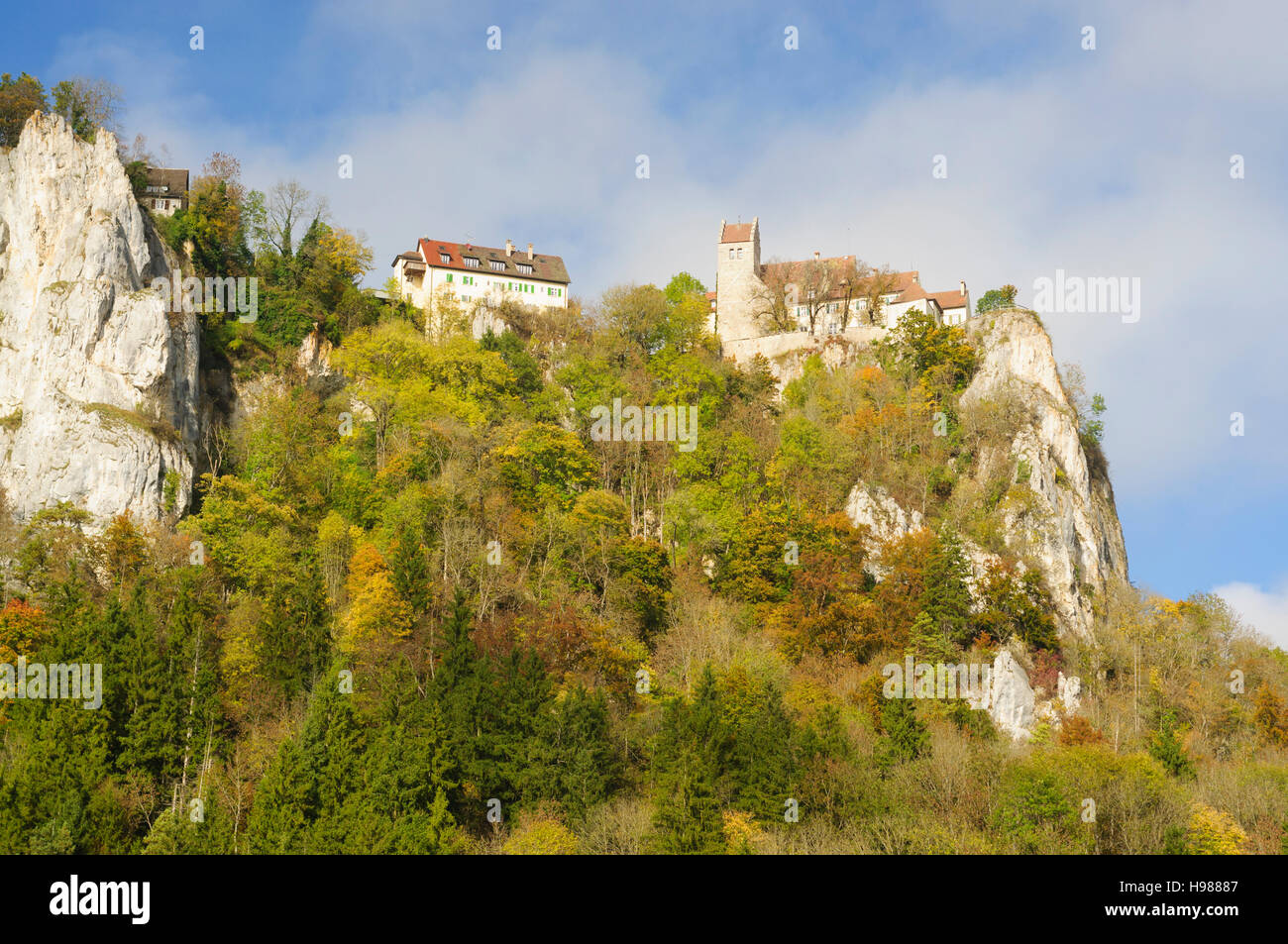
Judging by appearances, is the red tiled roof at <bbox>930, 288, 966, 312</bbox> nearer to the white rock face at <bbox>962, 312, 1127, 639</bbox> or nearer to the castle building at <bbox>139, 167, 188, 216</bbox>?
the white rock face at <bbox>962, 312, 1127, 639</bbox>

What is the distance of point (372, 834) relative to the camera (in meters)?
36.2

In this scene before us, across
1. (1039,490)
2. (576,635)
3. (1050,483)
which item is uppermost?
(1050,483)

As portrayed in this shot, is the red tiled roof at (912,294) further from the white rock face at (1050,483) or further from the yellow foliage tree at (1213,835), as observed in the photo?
the yellow foliage tree at (1213,835)

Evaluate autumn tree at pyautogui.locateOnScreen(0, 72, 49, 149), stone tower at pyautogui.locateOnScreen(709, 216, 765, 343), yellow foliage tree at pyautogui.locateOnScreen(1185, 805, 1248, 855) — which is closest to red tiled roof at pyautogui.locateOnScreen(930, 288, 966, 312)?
Result: stone tower at pyautogui.locateOnScreen(709, 216, 765, 343)

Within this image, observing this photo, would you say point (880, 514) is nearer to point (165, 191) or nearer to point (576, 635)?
point (576, 635)

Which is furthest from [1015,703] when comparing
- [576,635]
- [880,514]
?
Answer: [576,635]

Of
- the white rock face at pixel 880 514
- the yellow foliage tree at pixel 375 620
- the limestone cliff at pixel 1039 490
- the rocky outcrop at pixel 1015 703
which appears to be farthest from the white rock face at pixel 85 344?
the rocky outcrop at pixel 1015 703

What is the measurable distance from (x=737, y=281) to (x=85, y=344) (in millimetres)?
39842

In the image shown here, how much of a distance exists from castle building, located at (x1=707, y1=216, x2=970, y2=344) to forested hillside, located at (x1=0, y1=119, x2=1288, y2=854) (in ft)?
28.1

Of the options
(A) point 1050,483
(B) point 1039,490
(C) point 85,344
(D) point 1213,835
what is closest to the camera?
(D) point 1213,835

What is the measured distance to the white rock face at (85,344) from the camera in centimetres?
4875

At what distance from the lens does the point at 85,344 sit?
51688 millimetres

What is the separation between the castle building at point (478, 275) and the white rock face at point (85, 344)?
58.1 ft
